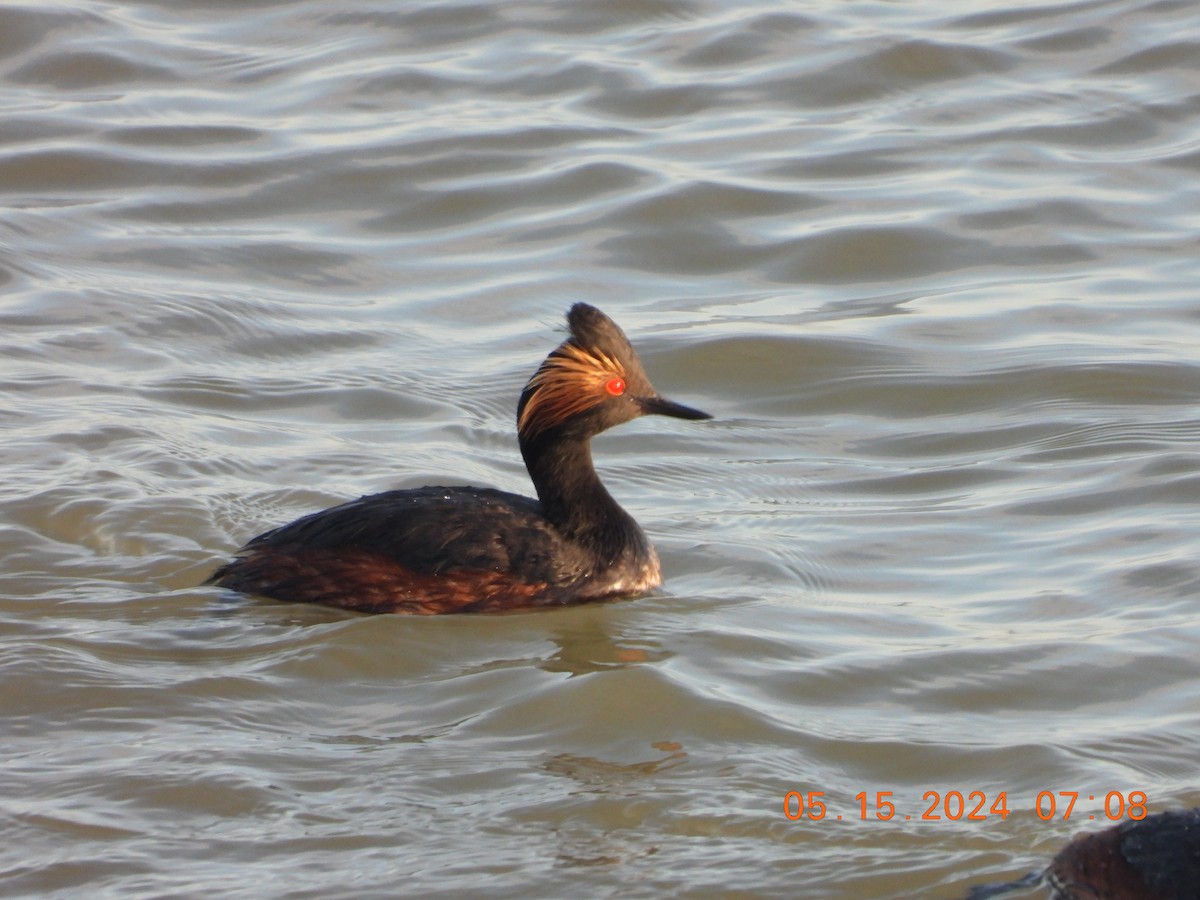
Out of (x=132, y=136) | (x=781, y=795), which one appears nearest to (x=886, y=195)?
(x=132, y=136)

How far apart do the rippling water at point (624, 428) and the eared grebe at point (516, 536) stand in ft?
0.61

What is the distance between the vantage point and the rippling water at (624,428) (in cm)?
A: 512

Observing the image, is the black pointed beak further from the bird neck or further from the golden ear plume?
the bird neck

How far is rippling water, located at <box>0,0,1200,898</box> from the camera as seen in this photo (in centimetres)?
512

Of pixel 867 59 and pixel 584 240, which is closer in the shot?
pixel 584 240

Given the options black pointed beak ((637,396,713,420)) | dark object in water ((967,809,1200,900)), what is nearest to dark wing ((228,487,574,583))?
black pointed beak ((637,396,713,420))

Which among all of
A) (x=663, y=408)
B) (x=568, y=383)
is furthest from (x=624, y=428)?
(x=568, y=383)

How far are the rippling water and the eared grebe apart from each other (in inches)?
7.3

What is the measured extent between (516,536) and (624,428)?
2.05 meters

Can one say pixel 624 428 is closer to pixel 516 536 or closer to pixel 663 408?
pixel 663 408

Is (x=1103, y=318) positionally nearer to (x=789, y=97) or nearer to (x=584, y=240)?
(x=584, y=240)

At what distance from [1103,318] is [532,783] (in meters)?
5.84

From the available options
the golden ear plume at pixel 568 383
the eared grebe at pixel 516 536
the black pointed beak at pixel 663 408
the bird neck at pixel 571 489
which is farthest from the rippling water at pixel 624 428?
the golden ear plume at pixel 568 383

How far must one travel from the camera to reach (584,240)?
1160 centimetres
